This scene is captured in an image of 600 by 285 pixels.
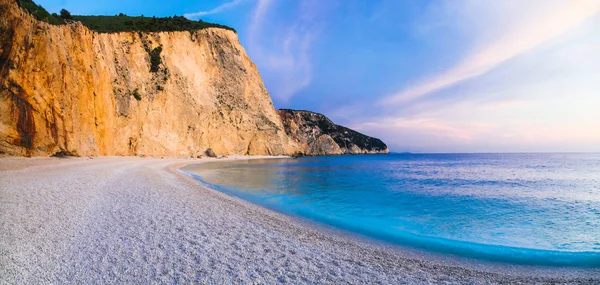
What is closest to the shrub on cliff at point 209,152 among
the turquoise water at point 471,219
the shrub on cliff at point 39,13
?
the shrub on cliff at point 39,13

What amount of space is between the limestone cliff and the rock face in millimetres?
24214

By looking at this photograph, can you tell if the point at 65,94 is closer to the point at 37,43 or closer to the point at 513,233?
the point at 37,43

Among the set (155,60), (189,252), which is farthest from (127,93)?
(189,252)

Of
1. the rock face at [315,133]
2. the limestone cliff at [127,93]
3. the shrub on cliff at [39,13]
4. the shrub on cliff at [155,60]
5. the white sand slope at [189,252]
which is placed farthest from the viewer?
the rock face at [315,133]

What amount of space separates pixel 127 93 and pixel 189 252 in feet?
111

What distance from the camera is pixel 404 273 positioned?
4.37 metres

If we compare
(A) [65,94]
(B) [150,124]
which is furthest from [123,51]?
(A) [65,94]

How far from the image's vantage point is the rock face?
298 feet

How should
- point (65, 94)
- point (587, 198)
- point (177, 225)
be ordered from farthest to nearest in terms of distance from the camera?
point (65, 94)
point (587, 198)
point (177, 225)

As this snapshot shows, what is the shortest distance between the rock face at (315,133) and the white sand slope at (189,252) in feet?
255

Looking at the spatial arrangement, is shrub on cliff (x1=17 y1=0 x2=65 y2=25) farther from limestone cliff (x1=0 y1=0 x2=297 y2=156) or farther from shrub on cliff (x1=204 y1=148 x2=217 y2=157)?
shrub on cliff (x1=204 y1=148 x2=217 y2=157)

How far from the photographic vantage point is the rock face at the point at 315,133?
90.8m

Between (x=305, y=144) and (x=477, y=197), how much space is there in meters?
78.3

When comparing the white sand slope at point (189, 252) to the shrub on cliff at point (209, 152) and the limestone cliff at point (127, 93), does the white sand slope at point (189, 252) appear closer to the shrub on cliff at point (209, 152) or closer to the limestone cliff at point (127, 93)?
the limestone cliff at point (127, 93)
